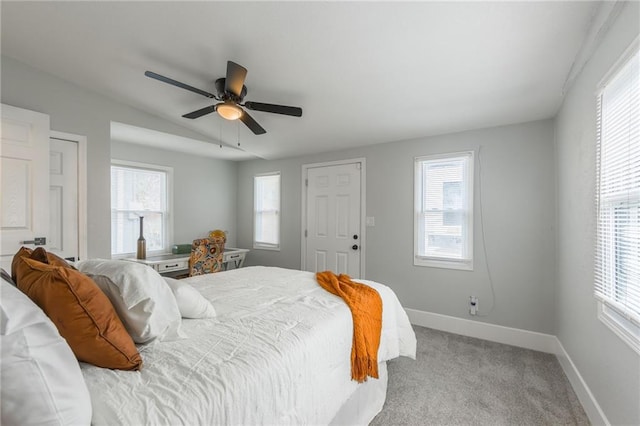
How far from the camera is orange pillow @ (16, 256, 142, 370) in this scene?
97 cm

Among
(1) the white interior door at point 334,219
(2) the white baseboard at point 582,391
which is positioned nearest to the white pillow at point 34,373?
(2) the white baseboard at point 582,391

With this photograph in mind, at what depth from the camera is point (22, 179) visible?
8.06ft

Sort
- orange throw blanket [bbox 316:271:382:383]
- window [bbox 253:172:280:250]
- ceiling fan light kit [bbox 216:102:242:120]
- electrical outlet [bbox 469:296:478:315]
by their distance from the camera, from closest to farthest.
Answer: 1. orange throw blanket [bbox 316:271:382:383]
2. ceiling fan light kit [bbox 216:102:242:120]
3. electrical outlet [bbox 469:296:478:315]
4. window [bbox 253:172:280:250]

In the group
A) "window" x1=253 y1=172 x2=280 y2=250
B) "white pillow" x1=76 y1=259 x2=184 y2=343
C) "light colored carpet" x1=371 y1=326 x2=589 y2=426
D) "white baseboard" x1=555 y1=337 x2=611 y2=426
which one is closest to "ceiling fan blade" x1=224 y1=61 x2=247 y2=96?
"white pillow" x1=76 y1=259 x2=184 y2=343

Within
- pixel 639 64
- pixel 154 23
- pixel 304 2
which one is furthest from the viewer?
pixel 154 23

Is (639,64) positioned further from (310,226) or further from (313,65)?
(310,226)

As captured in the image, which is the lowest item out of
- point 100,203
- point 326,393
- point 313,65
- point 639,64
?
point 326,393

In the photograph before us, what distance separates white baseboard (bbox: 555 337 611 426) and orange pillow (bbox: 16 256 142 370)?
8.32 feet

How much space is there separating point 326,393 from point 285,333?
1.24ft

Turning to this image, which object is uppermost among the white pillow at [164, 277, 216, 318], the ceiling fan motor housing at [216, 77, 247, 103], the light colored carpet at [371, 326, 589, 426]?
the ceiling fan motor housing at [216, 77, 247, 103]

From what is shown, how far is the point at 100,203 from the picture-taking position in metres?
3.14

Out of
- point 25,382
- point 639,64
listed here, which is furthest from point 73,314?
point 639,64

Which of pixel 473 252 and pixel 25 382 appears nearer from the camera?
pixel 25 382

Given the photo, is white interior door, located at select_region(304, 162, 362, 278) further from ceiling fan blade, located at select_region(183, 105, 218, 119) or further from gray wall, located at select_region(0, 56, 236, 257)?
gray wall, located at select_region(0, 56, 236, 257)
